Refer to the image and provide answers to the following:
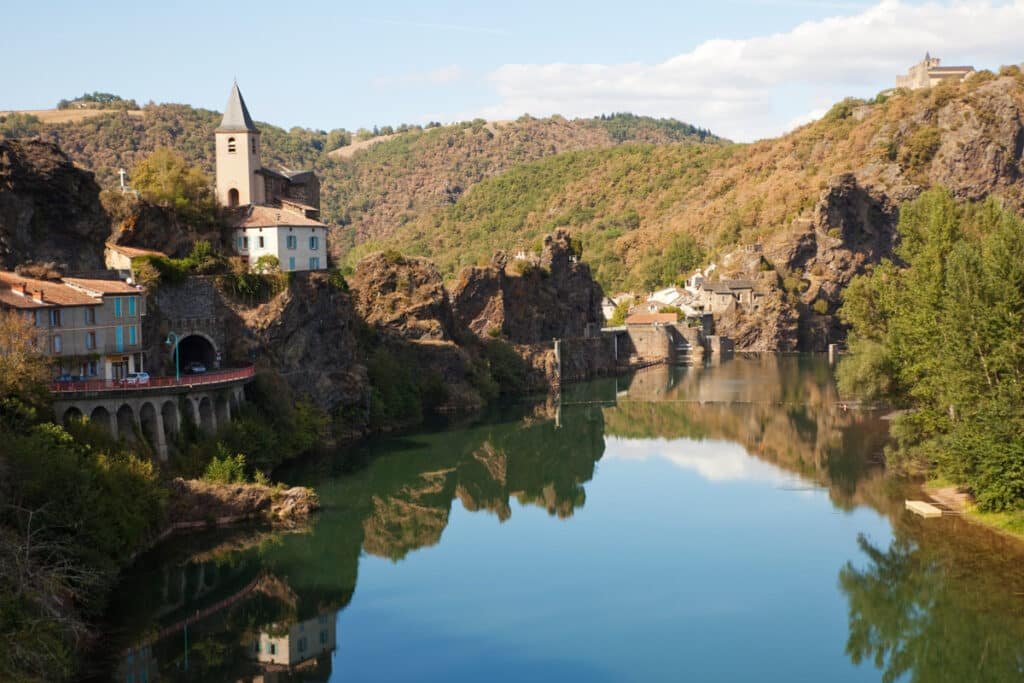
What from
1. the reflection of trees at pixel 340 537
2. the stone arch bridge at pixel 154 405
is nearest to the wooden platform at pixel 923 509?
the reflection of trees at pixel 340 537

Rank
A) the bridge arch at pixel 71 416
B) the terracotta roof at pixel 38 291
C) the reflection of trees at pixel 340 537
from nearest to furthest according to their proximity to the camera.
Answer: the reflection of trees at pixel 340 537, the bridge arch at pixel 71 416, the terracotta roof at pixel 38 291

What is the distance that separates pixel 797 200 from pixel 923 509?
376 feet

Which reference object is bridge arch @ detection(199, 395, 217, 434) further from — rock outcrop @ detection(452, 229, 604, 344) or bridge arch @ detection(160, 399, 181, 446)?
rock outcrop @ detection(452, 229, 604, 344)

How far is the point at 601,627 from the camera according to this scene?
1396 inches

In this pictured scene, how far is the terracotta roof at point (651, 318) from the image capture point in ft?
413

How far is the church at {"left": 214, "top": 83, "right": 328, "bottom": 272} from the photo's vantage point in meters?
64.1

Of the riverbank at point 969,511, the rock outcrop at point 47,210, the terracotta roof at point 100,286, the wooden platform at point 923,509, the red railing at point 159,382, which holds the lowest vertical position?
the wooden platform at point 923,509

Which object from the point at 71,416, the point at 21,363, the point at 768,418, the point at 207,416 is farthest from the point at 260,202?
the point at 768,418

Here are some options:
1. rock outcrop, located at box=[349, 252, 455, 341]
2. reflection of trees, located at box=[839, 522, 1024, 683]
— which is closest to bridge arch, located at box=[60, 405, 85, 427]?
reflection of trees, located at box=[839, 522, 1024, 683]

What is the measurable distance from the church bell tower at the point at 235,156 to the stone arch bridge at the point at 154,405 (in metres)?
18.3

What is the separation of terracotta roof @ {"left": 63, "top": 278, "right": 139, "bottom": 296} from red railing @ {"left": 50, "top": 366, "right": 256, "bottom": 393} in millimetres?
3764

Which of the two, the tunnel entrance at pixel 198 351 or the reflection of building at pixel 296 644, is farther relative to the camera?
the tunnel entrance at pixel 198 351

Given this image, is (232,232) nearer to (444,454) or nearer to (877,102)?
(444,454)

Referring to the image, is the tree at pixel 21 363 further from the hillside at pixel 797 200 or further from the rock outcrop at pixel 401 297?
the hillside at pixel 797 200
